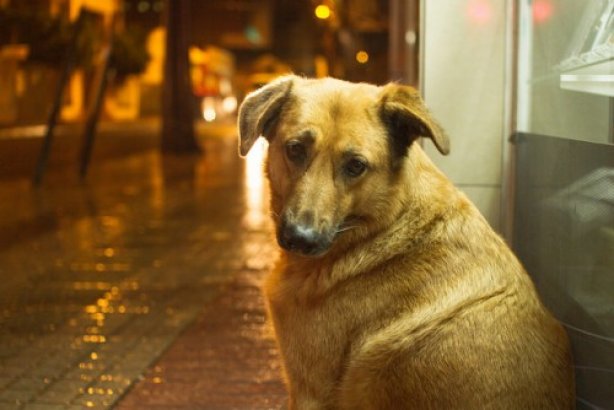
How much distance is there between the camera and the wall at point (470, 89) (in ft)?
19.0

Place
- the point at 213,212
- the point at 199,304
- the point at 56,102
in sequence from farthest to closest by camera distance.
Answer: the point at 56,102 → the point at 213,212 → the point at 199,304

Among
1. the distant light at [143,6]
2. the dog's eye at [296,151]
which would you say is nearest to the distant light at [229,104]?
the distant light at [143,6]

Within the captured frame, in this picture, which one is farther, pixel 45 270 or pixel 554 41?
pixel 45 270

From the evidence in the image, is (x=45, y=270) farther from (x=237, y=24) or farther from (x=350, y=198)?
(x=237, y=24)

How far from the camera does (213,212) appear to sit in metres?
12.8

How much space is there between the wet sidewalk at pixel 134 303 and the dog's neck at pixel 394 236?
170cm

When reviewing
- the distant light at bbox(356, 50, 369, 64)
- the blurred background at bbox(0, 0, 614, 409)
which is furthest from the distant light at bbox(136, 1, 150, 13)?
the blurred background at bbox(0, 0, 614, 409)

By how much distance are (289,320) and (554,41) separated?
2199 mm

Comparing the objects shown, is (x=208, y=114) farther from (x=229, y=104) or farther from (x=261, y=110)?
(x=261, y=110)

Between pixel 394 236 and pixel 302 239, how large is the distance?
1.44ft

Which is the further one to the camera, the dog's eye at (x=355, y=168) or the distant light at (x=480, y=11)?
the distant light at (x=480, y=11)

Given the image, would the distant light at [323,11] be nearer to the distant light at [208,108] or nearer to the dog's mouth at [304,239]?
the distant light at [208,108]

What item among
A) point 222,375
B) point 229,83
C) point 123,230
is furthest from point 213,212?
point 229,83

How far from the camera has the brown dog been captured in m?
3.35
